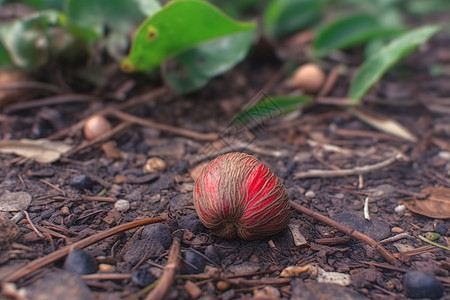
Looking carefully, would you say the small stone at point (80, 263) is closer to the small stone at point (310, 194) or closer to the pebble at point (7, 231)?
the pebble at point (7, 231)

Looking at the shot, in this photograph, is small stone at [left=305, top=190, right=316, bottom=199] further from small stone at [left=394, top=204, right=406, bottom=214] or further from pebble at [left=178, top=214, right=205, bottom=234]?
pebble at [left=178, top=214, right=205, bottom=234]

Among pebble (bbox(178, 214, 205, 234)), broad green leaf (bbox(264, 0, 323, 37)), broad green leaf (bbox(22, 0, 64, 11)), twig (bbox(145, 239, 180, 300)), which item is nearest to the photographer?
twig (bbox(145, 239, 180, 300))

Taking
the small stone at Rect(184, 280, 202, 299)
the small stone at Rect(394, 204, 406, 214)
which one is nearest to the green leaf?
the small stone at Rect(394, 204, 406, 214)

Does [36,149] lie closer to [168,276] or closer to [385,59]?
[168,276]

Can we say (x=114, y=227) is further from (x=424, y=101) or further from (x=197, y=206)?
(x=424, y=101)

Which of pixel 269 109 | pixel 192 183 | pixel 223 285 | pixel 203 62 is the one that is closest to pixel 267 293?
pixel 223 285
